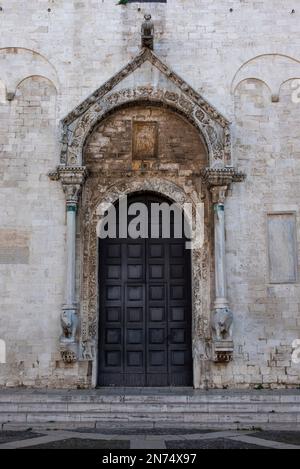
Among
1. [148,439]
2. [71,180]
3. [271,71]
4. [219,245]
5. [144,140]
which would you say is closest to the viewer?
[148,439]

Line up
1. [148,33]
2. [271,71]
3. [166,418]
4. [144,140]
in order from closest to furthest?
[166,418], [148,33], [144,140], [271,71]

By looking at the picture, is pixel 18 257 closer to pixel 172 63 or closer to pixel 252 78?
pixel 172 63

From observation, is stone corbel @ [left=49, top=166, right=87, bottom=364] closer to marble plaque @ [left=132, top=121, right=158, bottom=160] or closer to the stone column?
marble plaque @ [left=132, top=121, right=158, bottom=160]

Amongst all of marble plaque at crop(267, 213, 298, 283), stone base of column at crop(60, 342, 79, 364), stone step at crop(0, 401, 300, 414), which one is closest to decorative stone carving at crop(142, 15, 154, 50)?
marble plaque at crop(267, 213, 298, 283)

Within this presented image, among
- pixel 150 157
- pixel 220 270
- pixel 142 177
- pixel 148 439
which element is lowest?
pixel 148 439

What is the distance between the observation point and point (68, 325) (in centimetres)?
1129

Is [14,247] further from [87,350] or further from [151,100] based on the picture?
[151,100]

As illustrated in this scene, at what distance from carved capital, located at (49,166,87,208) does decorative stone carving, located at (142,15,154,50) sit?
3.18 m

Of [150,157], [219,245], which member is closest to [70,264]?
[150,157]

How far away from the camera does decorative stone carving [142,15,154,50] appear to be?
12.3m

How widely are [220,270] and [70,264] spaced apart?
3.13m

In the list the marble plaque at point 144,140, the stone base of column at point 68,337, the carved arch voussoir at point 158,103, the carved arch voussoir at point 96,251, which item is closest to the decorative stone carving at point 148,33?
the carved arch voussoir at point 158,103

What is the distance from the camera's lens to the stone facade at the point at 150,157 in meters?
11.7
